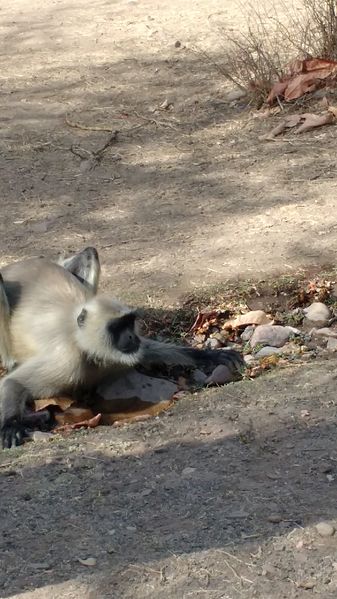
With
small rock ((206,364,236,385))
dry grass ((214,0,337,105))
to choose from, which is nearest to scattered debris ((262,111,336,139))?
dry grass ((214,0,337,105))

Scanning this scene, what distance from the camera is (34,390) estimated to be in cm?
514

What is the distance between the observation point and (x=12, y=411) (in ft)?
16.3

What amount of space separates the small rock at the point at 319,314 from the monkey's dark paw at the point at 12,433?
5.37 ft

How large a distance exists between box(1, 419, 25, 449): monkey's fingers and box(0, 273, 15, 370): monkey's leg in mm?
594

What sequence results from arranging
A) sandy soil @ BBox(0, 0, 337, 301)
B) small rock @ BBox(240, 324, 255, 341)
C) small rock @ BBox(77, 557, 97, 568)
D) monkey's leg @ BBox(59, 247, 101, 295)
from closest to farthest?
small rock @ BBox(77, 557, 97, 568) → small rock @ BBox(240, 324, 255, 341) → monkey's leg @ BBox(59, 247, 101, 295) → sandy soil @ BBox(0, 0, 337, 301)

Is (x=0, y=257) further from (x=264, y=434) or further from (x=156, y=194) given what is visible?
(x=264, y=434)

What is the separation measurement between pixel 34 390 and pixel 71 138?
3336mm

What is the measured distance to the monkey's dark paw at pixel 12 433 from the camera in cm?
480

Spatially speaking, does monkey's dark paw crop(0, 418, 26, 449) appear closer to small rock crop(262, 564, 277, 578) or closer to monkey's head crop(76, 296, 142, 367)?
monkey's head crop(76, 296, 142, 367)

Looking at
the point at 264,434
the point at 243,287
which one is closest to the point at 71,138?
the point at 243,287

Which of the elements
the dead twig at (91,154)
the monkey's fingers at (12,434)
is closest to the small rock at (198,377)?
the monkey's fingers at (12,434)

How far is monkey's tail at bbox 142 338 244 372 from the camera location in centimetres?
532

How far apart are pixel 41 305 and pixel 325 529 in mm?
2302

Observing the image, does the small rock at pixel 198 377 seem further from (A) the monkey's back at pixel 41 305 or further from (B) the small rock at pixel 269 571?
(B) the small rock at pixel 269 571
